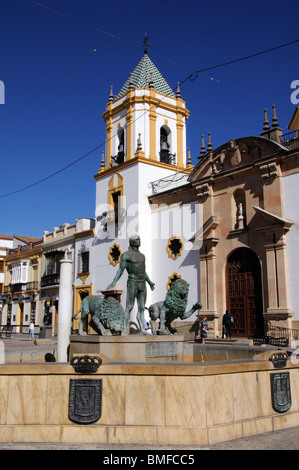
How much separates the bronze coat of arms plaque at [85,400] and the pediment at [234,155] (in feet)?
52.0

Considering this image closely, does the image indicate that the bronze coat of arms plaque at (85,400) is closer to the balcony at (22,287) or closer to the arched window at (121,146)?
the arched window at (121,146)

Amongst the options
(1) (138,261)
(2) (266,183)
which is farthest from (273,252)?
(1) (138,261)

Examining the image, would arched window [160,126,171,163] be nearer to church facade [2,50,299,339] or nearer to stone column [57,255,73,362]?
church facade [2,50,299,339]

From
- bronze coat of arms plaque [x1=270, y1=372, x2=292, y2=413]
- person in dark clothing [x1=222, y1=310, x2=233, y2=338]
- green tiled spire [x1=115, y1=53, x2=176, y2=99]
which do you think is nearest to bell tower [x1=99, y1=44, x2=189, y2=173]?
green tiled spire [x1=115, y1=53, x2=176, y2=99]

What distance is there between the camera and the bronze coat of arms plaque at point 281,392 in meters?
6.39

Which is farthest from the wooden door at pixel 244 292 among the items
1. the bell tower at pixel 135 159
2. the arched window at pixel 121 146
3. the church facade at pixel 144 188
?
the arched window at pixel 121 146

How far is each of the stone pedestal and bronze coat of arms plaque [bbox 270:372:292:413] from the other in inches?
109

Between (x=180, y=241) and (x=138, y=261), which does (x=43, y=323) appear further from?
(x=138, y=261)

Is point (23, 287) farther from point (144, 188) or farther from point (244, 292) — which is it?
point (244, 292)

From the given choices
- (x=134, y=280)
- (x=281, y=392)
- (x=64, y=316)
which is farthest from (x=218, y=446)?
(x=64, y=316)

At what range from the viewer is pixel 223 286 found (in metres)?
21.4

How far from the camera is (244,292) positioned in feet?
67.2
